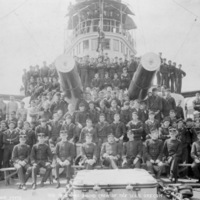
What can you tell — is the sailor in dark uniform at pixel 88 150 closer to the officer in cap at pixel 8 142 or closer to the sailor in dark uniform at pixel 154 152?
the sailor in dark uniform at pixel 154 152

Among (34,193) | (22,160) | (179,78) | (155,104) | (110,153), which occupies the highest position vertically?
(179,78)

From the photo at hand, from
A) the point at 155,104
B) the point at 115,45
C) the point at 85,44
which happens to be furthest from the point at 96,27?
the point at 155,104

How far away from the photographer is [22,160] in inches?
248

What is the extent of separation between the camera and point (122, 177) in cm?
378

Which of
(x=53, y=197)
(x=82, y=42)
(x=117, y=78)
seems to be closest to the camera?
(x=53, y=197)

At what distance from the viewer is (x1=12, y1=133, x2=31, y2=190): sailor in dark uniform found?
234 inches

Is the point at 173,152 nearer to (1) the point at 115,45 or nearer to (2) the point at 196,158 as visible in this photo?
(2) the point at 196,158

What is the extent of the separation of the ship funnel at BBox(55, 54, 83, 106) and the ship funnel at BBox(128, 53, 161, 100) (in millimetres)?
1285

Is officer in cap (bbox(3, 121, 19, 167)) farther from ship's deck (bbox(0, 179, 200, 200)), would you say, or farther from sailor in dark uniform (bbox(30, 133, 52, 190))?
sailor in dark uniform (bbox(30, 133, 52, 190))

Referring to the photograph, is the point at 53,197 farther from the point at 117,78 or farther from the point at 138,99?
the point at 117,78

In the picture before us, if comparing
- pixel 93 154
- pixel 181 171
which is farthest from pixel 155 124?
pixel 93 154

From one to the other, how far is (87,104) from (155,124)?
71.2 inches

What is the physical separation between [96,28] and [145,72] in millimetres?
14214

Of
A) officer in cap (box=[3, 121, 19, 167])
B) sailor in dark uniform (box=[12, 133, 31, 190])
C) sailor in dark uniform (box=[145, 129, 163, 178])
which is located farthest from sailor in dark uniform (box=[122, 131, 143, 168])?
→ officer in cap (box=[3, 121, 19, 167])
